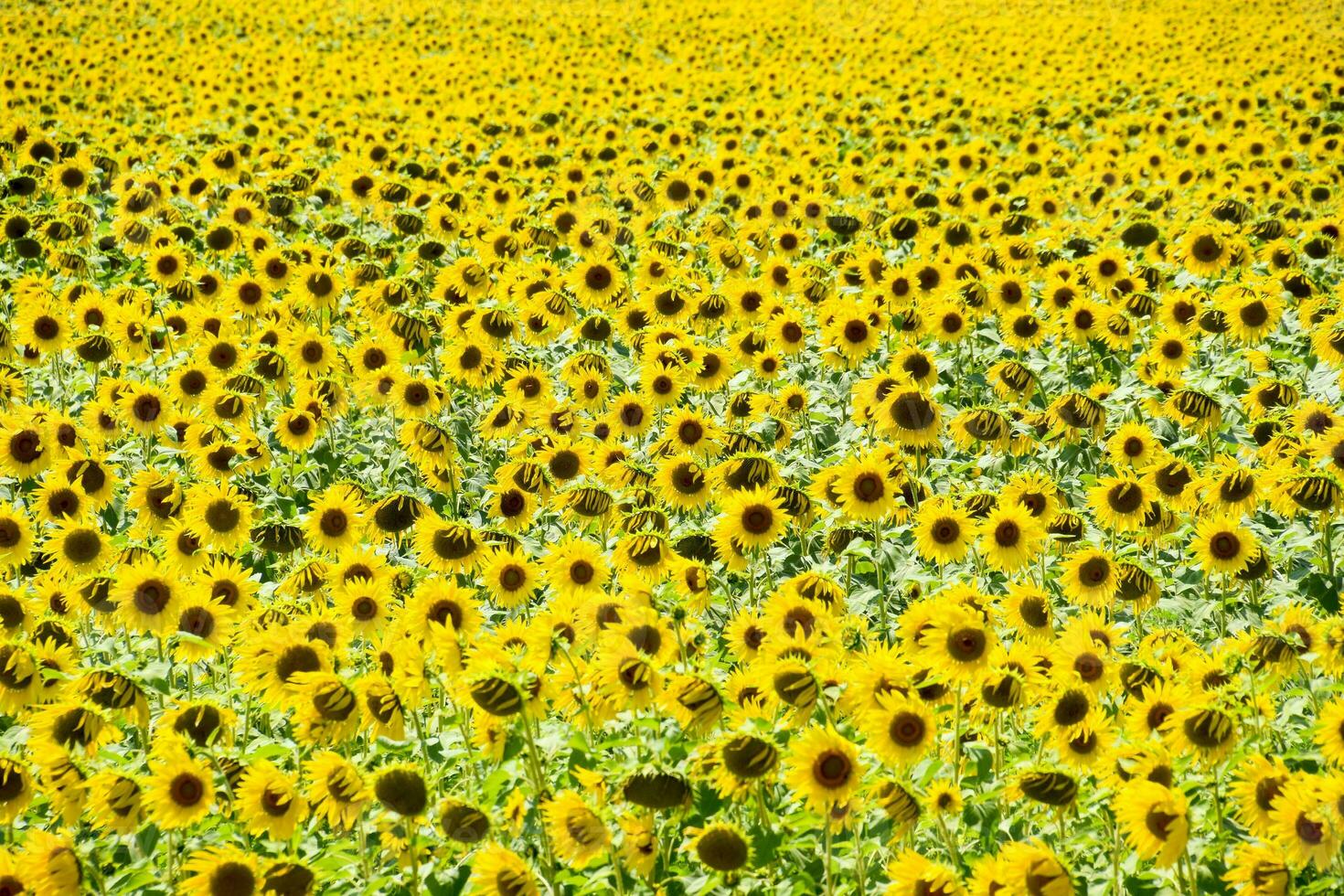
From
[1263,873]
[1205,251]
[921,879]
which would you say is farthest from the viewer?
[1205,251]

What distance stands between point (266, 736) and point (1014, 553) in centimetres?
325

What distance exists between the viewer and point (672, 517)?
686 centimetres

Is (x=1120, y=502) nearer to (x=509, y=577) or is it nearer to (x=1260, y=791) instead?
(x=1260, y=791)

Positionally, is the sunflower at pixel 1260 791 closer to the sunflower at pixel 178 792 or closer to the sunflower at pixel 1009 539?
the sunflower at pixel 1009 539

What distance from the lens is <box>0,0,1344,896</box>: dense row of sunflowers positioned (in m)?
3.73

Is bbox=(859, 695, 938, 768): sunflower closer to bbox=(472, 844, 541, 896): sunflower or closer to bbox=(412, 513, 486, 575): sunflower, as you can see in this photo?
bbox=(472, 844, 541, 896): sunflower

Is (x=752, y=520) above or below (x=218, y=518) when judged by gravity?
above

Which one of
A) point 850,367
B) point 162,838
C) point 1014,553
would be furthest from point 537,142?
point 162,838

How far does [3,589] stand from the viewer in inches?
183

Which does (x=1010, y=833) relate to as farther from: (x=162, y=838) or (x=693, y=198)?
(x=693, y=198)

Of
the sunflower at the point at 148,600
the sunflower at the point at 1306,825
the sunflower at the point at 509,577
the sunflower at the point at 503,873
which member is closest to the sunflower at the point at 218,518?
the sunflower at the point at 148,600

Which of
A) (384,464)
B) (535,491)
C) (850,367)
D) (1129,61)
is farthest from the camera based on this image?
(1129,61)

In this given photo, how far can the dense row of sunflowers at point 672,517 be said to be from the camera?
12.2 feet

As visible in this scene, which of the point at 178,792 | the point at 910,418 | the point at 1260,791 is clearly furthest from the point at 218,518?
the point at 1260,791
